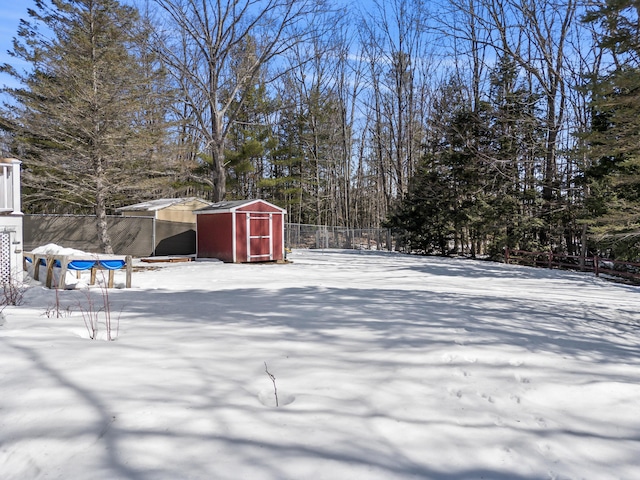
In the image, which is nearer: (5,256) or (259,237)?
(5,256)

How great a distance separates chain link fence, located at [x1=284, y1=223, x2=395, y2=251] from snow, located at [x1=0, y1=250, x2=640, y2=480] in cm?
2076

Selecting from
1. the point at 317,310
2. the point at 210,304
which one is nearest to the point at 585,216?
the point at 317,310

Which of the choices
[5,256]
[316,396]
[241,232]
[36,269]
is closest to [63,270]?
[5,256]

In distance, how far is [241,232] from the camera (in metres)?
15.4

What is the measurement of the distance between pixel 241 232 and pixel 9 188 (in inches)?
315

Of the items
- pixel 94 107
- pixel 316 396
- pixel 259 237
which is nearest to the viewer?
pixel 316 396

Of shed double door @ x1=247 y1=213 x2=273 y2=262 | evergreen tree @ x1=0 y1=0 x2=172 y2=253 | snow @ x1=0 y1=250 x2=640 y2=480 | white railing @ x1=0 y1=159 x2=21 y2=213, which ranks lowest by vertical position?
snow @ x1=0 y1=250 x2=640 y2=480

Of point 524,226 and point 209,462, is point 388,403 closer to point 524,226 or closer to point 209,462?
point 209,462

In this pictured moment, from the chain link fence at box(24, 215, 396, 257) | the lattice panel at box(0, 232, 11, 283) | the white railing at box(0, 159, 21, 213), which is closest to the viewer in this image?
the lattice panel at box(0, 232, 11, 283)

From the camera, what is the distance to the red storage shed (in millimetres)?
15297

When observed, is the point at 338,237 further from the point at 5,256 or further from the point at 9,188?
the point at 5,256

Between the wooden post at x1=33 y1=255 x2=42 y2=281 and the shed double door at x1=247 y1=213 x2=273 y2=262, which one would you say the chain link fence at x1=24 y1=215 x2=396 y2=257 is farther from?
the wooden post at x1=33 y1=255 x2=42 y2=281

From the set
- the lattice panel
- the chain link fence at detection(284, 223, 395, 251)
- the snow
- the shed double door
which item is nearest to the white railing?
the lattice panel

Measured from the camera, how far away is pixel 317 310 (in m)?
5.75
